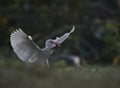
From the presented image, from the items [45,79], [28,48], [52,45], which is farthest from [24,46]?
[45,79]

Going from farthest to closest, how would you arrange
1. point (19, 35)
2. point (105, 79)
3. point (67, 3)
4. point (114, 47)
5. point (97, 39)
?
point (67, 3) → point (97, 39) → point (114, 47) → point (19, 35) → point (105, 79)

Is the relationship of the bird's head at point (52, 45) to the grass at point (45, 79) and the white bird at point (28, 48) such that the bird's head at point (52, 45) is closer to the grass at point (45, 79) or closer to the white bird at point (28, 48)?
the white bird at point (28, 48)

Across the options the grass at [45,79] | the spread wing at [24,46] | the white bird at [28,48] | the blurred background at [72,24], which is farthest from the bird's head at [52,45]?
the blurred background at [72,24]

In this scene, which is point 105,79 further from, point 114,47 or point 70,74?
point 114,47

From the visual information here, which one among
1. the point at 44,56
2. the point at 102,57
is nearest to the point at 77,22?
the point at 102,57

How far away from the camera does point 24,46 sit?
7.82 meters

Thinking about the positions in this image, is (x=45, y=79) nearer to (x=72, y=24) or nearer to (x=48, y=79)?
(x=48, y=79)

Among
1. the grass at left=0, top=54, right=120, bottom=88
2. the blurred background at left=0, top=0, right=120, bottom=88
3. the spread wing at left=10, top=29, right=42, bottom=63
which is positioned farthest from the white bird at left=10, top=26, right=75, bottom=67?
the blurred background at left=0, top=0, right=120, bottom=88

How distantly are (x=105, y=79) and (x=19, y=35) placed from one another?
99.2 inches

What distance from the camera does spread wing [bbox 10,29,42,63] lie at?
769 centimetres

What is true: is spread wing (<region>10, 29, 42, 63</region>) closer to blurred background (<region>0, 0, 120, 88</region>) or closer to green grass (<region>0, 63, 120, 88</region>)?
green grass (<region>0, 63, 120, 88</region>)

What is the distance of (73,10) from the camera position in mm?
21656

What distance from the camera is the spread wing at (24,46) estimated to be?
7.69 meters

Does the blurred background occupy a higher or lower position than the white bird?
lower
